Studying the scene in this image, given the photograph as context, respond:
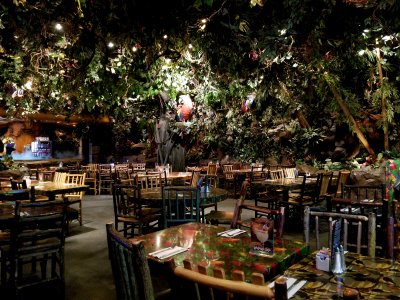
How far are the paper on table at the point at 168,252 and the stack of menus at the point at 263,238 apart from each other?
44cm

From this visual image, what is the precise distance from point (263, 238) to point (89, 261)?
3007mm

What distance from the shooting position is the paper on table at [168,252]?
1887mm

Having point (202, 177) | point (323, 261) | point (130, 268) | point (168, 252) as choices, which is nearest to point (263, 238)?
point (323, 261)

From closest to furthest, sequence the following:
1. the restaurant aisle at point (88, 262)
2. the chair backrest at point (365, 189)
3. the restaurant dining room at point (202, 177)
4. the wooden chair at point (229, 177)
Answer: the restaurant dining room at point (202, 177) < the restaurant aisle at point (88, 262) < the chair backrest at point (365, 189) < the wooden chair at point (229, 177)

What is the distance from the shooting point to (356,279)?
61.3 inches

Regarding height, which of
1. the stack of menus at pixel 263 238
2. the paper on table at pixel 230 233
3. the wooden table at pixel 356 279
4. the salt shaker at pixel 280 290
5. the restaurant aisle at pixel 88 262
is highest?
the salt shaker at pixel 280 290

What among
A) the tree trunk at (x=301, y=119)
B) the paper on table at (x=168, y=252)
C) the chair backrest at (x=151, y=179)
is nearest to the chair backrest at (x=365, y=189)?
the paper on table at (x=168, y=252)

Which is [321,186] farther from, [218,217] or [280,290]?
[280,290]

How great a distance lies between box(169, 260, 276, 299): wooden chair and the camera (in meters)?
0.92

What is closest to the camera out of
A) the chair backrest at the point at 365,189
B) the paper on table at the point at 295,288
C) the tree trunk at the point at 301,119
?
the paper on table at the point at 295,288

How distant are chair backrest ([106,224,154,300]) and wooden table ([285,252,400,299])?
0.64m

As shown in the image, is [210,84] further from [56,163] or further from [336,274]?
[56,163]

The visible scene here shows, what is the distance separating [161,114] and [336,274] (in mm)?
8111

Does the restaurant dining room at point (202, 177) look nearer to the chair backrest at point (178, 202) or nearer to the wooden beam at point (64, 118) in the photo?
the chair backrest at point (178, 202)
